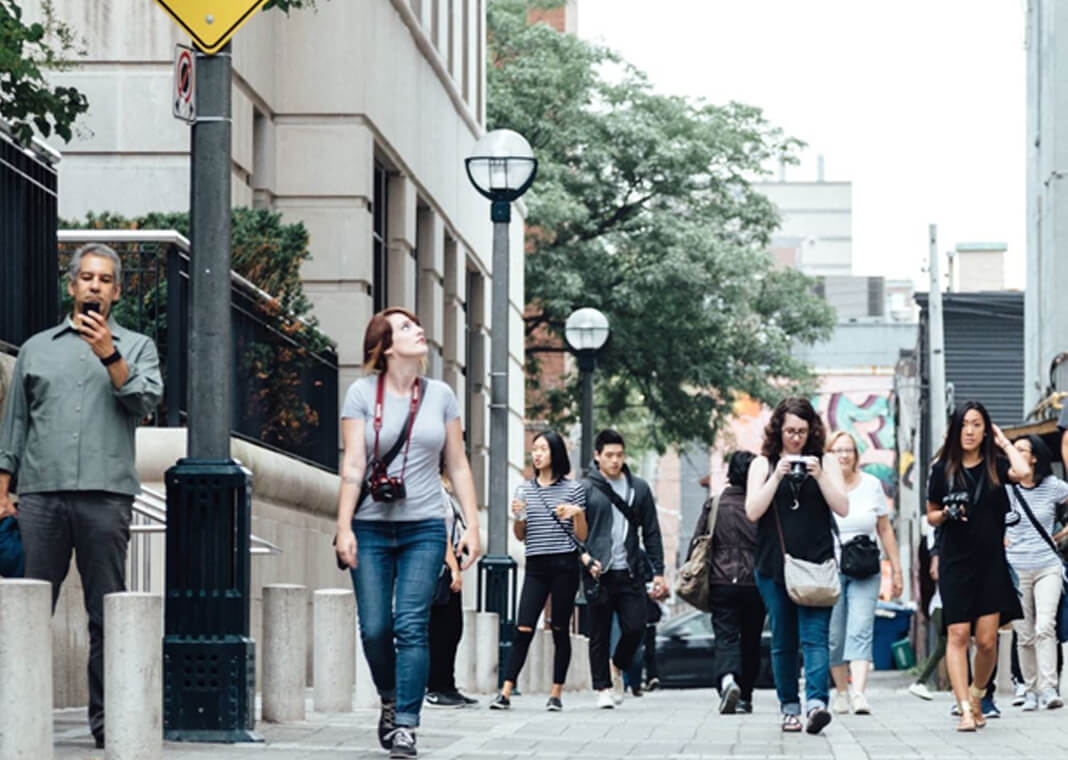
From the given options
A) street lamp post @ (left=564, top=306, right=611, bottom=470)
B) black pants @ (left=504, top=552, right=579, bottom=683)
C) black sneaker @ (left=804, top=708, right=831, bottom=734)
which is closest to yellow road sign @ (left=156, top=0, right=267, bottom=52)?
black sneaker @ (left=804, top=708, right=831, bottom=734)

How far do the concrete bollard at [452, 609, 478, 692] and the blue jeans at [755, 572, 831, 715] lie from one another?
5935mm

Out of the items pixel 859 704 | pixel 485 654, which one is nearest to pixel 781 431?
pixel 859 704

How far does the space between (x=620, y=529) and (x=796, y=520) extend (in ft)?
Answer: 15.5

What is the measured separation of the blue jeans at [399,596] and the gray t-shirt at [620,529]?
22.0 feet

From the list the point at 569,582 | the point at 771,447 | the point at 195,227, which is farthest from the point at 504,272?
the point at 195,227

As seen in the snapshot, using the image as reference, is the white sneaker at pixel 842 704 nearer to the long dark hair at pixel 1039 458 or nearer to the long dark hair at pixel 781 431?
the long dark hair at pixel 1039 458

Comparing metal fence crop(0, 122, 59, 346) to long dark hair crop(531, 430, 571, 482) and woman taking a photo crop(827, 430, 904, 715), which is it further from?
woman taking a photo crop(827, 430, 904, 715)

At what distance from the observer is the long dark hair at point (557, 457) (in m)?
15.4

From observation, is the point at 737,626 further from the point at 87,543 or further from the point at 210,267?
the point at 87,543

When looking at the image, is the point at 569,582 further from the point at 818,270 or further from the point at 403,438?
the point at 818,270

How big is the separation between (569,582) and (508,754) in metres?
5.29

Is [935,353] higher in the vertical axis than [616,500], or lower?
higher

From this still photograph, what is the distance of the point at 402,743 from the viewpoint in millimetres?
9266

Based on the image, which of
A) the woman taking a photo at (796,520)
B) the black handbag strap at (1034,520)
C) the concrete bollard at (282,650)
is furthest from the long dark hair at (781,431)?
the black handbag strap at (1034,520)
